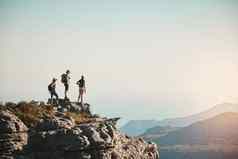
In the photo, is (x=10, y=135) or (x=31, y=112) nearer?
(x=10, y=135)

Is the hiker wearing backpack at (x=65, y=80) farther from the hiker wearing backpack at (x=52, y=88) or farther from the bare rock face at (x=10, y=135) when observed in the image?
the bare rock face at (x=10, y=135)

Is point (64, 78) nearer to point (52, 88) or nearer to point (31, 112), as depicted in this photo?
point (52, 88)

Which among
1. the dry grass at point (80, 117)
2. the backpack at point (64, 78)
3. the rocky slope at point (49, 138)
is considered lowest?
the rocky slope at point (49, 138)

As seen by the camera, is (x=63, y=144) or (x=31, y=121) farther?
(x=31, y=121)

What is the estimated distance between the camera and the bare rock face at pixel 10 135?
148ft

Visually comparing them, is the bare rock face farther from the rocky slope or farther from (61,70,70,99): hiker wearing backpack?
(61,70,70,99): hiker wearing backpack

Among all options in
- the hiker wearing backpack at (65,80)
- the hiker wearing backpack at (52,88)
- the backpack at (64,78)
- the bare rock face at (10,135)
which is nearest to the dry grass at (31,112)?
the bare rock face at (10,135)

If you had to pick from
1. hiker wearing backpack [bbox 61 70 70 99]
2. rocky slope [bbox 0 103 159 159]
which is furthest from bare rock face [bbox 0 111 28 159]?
hiker wearing backpack [bbox 61 70 70 99]

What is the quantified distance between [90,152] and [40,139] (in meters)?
5.55

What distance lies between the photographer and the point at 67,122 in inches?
1998

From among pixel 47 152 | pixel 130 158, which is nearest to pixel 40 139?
pixel 47 152

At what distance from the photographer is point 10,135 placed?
150ft

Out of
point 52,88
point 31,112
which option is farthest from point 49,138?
point 52,88

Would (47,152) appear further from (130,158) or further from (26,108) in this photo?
(130,158)
